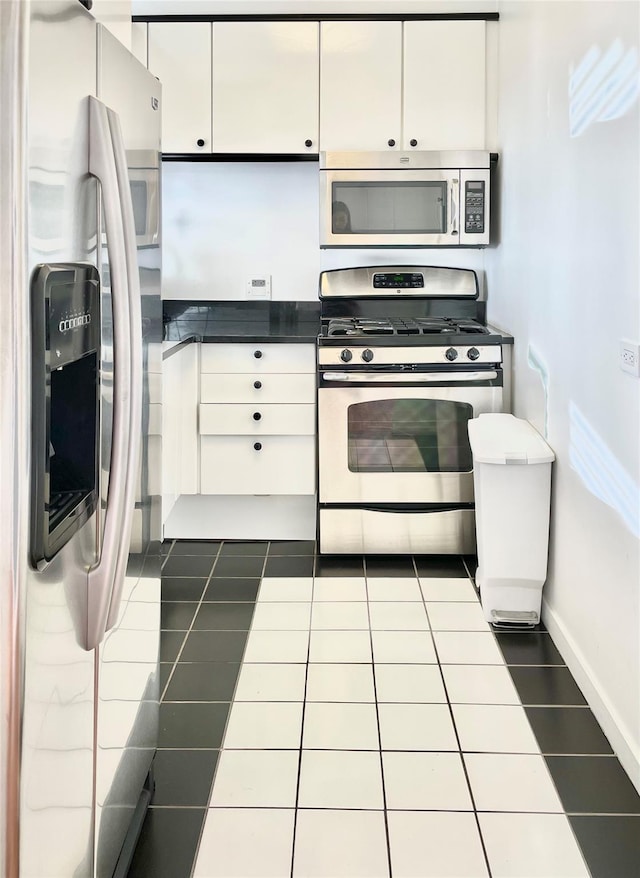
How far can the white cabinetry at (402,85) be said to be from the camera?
13.0ft

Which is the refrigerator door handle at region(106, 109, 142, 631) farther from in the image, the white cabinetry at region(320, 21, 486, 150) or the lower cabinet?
the white cabinetry at region(320, 21, 486, 150)

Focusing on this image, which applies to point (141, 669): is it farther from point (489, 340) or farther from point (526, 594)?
point (489, 340)

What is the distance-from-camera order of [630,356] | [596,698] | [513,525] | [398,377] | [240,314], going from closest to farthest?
[630,356]
[596,698]
[513,525]
[398,377]
[240,314]

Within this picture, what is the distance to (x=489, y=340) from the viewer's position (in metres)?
3.61

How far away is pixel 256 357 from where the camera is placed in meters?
3.95

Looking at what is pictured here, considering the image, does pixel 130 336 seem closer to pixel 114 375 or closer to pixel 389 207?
pixel 114 375

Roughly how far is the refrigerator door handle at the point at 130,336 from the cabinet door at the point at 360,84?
283 cm

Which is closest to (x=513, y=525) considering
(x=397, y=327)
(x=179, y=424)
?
(x=397, y=327)

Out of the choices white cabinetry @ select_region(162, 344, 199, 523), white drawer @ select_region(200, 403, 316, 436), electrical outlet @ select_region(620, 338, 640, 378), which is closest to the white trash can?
electrical outlet @ select_region(620, 338, 640, 378)

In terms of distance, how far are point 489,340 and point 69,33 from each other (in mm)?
2656

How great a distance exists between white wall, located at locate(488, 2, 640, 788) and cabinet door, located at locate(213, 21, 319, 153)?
0.95 metres

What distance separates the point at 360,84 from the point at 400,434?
1.60 meters

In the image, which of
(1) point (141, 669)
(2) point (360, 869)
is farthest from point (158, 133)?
(2) point (360, 869)

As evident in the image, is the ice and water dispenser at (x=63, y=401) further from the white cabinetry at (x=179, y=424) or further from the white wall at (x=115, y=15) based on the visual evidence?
the white cabinetry at (x=179, y=424)
